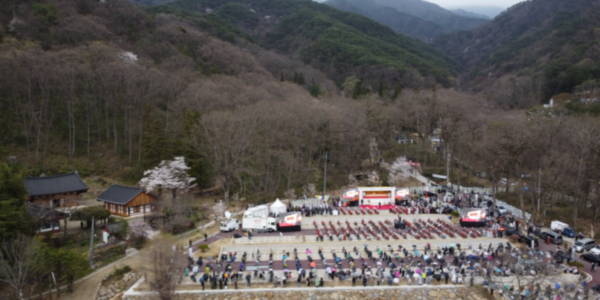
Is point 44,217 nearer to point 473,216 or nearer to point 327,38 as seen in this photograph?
point 473,216

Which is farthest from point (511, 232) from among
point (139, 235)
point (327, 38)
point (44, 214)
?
point (327, 38)

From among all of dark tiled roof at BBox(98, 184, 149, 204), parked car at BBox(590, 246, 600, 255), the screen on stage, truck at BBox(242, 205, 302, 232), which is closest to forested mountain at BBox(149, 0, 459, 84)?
the screen on stage

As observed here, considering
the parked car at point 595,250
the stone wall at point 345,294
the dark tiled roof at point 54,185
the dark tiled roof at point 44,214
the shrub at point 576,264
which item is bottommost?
the stone wall at point 345,294

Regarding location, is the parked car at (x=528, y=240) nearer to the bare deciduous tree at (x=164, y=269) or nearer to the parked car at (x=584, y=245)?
the parked car at (x=584, y=245)

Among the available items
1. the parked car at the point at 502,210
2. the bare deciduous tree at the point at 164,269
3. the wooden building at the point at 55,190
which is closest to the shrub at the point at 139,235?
the bare deciduous tree at the point at 164,269

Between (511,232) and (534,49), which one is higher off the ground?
(534,49)

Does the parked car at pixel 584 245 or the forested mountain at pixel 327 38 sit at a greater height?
the forested mountain at pixel 327 38
